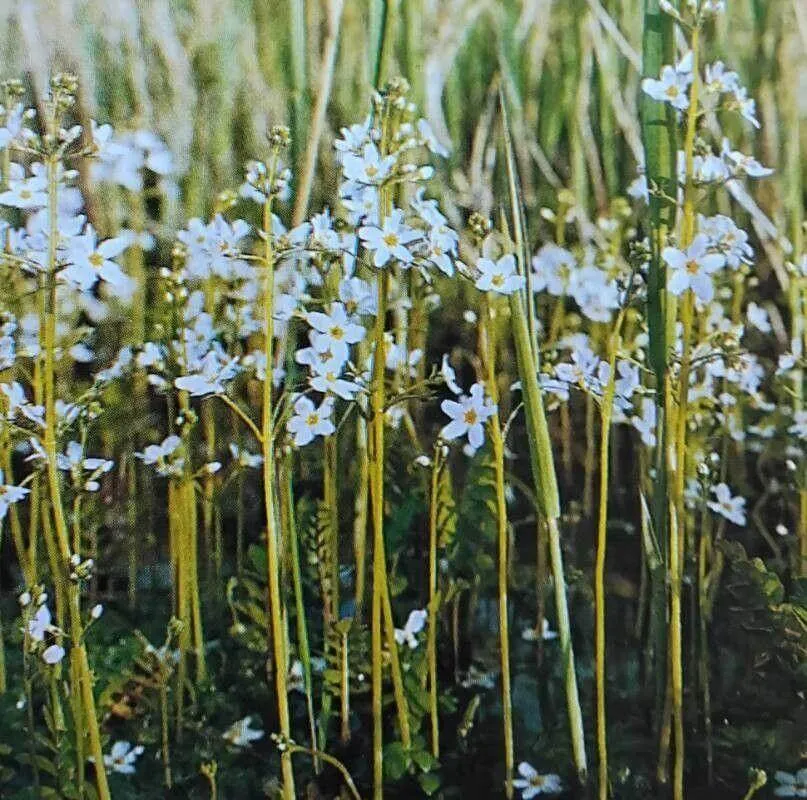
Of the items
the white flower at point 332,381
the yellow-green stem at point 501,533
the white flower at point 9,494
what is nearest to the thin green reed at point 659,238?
the yellow-green stem at point 501,533

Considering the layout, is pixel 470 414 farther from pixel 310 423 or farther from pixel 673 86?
pixel 673 86

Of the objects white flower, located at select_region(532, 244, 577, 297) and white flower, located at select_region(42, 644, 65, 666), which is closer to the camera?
white flower, located at select_region(42, 644, 65, 666)

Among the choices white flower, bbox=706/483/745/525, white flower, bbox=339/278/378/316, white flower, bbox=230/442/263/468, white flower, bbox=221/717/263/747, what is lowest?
white flower, bbox=221/717/263/747

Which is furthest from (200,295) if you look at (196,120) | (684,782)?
(684,782)

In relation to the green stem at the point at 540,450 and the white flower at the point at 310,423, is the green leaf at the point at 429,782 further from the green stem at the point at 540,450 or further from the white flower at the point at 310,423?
the white flower at the point at 310,423

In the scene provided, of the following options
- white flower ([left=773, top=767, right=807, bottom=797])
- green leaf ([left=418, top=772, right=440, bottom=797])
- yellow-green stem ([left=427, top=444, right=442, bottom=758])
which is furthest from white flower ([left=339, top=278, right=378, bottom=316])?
white flower ([left=773, top=767, right=807, bottom=797])

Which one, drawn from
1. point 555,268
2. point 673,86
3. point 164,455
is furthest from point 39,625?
point 673,86

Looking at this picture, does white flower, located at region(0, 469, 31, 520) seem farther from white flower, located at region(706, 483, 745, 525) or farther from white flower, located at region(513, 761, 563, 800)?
white flower, located at region(706, 483, 745, 525)
